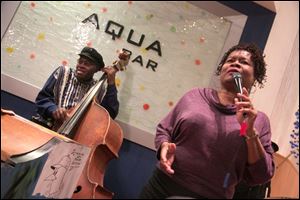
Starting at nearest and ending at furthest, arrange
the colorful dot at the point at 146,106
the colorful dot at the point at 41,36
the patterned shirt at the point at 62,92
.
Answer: the patterned shirt at the point at 62,92 → the colorful dot at the point at 41,36 → the colorful dot at the point at 146,106

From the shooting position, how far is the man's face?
4.46 feet

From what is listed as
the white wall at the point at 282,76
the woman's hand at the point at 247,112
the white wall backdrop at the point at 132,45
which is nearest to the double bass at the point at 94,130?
the white wall backdrop at the point at 132,45

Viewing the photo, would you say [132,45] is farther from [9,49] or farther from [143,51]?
[9,49]

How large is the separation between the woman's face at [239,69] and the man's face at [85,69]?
2.31 feet

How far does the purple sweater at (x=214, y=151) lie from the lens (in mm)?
521

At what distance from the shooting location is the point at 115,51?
168 cm

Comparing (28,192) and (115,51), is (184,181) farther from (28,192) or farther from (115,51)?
(115,51)

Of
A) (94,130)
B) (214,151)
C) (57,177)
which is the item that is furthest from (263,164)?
(94,130)

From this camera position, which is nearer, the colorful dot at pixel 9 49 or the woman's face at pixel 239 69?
the woman's face at pixel 239 69

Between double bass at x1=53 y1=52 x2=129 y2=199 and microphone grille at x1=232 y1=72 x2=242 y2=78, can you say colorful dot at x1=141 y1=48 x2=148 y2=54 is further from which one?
microphone grille at x1=232 y1=72 x2=242 y2=78

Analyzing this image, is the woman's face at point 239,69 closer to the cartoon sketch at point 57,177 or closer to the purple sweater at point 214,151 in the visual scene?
the purple sweater at point 214,151

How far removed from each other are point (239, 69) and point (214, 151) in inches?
9.3

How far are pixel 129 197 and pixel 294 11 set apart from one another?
1.37m

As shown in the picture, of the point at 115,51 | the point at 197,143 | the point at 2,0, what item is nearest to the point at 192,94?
the point at 197,143
